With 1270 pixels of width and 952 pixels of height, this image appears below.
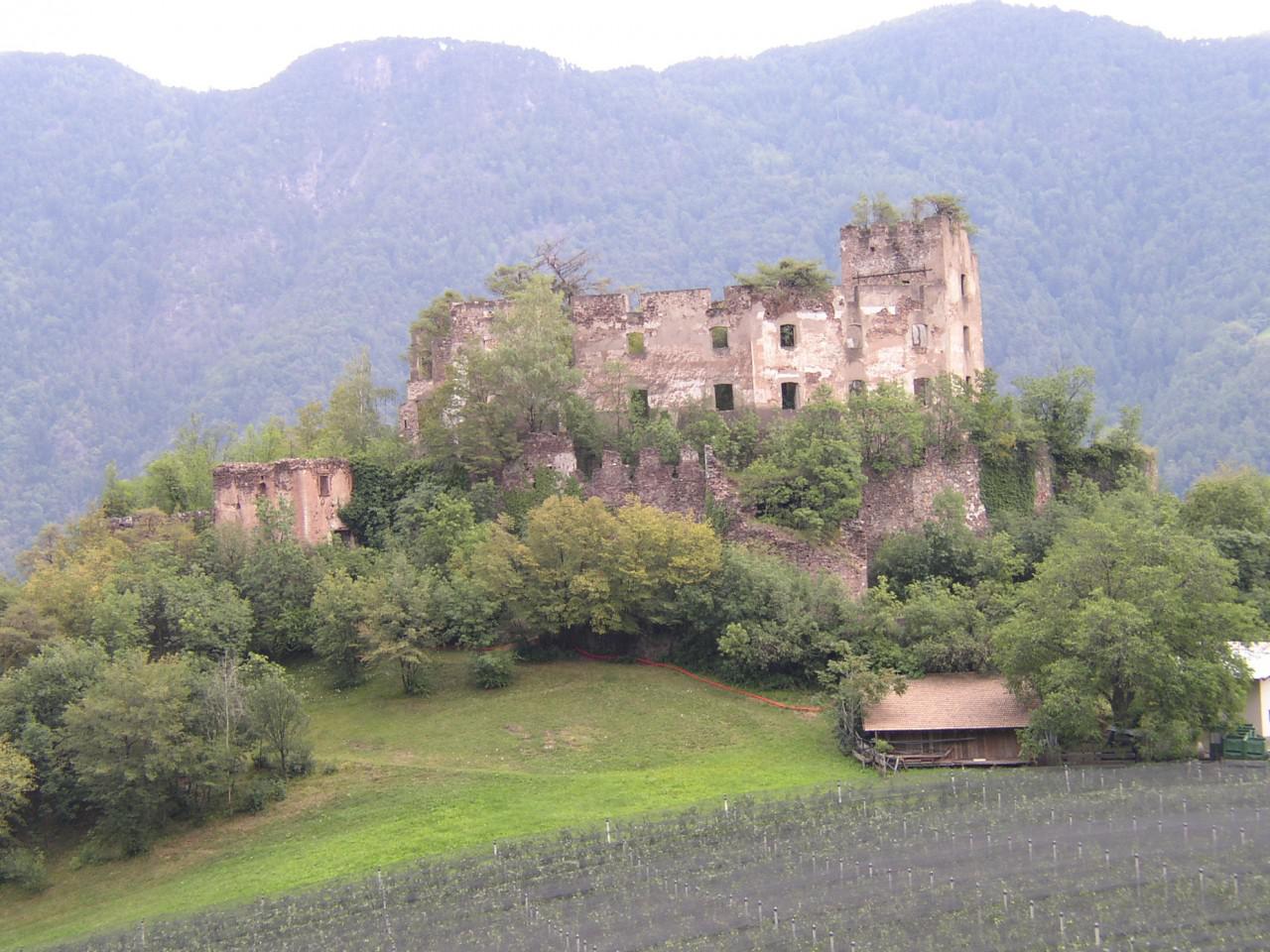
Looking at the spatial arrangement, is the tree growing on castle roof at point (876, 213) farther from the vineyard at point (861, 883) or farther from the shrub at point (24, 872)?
the shrub at point (24, 872)

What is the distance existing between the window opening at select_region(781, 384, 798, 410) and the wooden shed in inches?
648

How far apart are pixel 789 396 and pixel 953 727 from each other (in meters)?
19.1

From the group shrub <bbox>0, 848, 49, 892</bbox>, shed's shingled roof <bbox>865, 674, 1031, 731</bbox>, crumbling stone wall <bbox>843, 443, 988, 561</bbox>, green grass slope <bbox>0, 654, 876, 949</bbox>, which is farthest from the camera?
crumbling stone wall <bbox>843, 443, 988, 561</bbox>

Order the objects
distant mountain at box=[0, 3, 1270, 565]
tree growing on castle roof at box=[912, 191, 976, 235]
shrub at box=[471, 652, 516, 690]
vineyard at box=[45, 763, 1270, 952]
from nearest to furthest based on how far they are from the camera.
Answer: vineyard at box=[45, 763, 1270, 952] < shrub at box=[471, 652, 516, 690] < tree growing on castle roof at box=[912, 191, 976, 235] < distant mountain at box=[0, 3, 1270, 565]

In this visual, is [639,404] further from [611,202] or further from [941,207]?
[611,202]

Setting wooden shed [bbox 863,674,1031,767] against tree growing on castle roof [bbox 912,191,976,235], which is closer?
wooden shed [bbox 863,674,1031,767]

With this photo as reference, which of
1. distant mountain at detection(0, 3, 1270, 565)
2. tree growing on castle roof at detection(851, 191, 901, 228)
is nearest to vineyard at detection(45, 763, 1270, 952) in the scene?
tree growing on castle roof at detection(851, 191, 901, 228)

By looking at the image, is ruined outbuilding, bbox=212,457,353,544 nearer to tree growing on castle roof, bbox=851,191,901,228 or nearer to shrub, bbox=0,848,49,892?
shrub, bbox=0,848,49,892

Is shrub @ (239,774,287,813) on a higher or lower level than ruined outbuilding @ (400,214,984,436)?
lower

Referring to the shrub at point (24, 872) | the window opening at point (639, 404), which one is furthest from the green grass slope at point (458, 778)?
the window opening at point (639, 404)

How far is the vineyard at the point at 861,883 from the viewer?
105ft

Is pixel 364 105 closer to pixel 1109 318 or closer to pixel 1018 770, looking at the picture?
pixel 1109 318

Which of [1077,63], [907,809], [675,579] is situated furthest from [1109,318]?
[907,809]

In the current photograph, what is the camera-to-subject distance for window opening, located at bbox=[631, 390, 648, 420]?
201 ft
